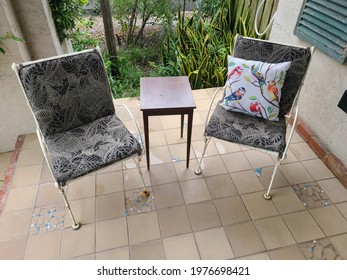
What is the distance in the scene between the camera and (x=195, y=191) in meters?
1.93

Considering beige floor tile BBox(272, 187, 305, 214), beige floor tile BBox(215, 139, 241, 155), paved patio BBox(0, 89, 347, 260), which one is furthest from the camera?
beige floor tile BBox(215, 139, 241, 155)

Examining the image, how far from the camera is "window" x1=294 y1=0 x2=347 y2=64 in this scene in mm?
1731

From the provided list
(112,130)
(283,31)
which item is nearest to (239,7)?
(283,31)

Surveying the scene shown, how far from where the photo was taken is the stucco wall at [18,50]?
1.88 metres

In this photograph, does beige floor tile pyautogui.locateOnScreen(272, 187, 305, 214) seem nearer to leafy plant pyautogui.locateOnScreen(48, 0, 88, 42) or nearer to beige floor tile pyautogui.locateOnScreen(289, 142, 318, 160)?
beige floor tile pyautogui.locateOnScreen(289, 142, 318, 160)

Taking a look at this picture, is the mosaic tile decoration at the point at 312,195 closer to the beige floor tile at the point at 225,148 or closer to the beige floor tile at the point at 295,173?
the beige floor tile at the point at 295,173

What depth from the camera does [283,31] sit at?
7.96 feet

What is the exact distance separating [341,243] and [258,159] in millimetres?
831

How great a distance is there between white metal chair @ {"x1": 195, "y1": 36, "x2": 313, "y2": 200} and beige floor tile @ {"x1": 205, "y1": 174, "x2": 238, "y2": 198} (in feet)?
0.87

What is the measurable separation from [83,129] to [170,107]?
0.65 m

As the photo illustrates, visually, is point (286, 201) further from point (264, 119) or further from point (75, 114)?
point (75, 114)

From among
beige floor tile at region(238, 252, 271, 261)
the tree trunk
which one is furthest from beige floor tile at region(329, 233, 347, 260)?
the tree trunk

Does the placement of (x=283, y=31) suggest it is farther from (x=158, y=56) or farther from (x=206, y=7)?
(x=158, y=56)


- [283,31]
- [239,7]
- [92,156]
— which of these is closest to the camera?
[92,156]
